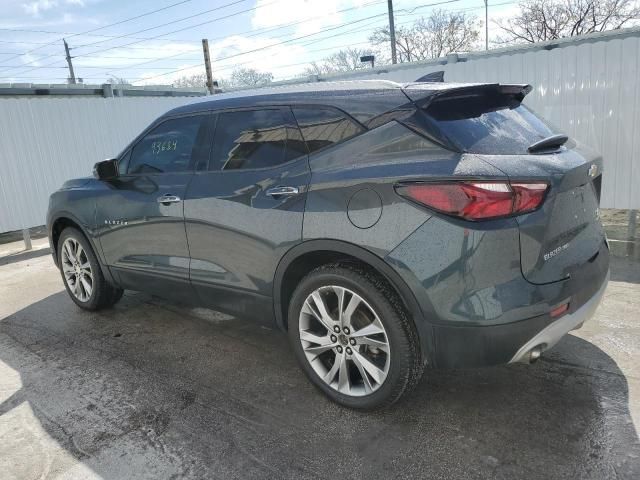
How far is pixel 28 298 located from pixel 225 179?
3.60m

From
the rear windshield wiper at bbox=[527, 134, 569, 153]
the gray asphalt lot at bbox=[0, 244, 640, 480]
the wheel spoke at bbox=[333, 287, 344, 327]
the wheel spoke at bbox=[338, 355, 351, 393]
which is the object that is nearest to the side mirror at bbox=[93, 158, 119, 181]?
the gray asphalt lot at bbox=[0, 244, 640, 480]

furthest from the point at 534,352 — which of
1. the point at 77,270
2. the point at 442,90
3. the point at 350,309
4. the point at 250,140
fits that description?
the point at 77,270

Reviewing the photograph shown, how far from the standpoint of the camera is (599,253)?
2.72 meters

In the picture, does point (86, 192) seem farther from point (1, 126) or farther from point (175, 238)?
point (1, 126)

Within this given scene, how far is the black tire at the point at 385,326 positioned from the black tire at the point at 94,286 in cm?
257

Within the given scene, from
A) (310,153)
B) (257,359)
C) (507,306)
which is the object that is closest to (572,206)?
(507,306)

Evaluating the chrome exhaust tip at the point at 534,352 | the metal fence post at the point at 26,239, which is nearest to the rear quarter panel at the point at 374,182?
the chrome exhaust tip at the point at 534,352

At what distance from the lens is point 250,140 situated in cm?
322

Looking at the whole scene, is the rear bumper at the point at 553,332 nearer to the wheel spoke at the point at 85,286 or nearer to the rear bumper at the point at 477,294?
the rear bumper at the point at 477,294

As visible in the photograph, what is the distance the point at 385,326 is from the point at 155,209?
2.05 meters

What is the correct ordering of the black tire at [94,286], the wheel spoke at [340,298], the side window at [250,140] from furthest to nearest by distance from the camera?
the black tire at [94,286] < the side window at [250,140] < the wheel spoke at [340,298]

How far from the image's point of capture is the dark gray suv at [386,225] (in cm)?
229

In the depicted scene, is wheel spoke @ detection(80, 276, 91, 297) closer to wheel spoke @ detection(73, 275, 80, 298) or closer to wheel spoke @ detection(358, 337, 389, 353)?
wheel spoke @ detection(73, 275, 80, 298)

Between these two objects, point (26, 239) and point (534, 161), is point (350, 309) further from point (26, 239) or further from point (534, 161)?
point (26, 239)
